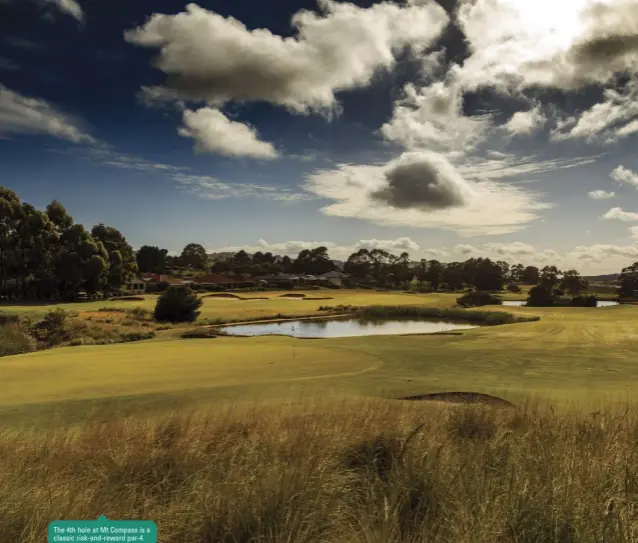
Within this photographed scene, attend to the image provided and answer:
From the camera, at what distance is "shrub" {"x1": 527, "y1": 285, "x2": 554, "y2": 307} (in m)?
71.1

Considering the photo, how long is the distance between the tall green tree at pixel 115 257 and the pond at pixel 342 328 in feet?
116

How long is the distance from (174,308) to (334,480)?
41322mm

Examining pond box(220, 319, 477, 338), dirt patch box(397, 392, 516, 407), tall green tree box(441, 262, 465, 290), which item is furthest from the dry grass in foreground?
tall green tree box(441, 262, 465, 290)

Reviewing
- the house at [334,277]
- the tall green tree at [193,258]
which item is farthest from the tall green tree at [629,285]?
the tall green tree at [193,258]

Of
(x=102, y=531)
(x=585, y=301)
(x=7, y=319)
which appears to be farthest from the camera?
(x=585, y=301)

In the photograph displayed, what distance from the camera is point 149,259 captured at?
114 meters

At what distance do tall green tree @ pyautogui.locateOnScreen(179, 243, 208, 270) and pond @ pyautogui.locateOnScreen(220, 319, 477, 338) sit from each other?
332 feet

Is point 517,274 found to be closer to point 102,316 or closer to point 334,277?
point 334,277

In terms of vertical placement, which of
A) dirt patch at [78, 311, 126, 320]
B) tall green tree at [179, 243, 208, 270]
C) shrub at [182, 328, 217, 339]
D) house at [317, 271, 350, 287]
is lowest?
shrub at [182, 328, 217, 339]

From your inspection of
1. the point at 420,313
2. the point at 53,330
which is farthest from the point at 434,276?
the point at 53,330

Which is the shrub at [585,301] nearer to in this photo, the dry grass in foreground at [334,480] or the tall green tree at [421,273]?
the tall green tree at [421,273]

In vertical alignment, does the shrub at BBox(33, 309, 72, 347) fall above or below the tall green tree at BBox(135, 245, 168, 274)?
below

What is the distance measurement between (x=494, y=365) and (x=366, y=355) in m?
5.01

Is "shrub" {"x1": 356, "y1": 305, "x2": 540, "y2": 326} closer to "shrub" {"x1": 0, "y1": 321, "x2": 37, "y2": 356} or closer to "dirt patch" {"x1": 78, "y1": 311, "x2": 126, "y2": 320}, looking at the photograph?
"dirt patch" {"x1": 78, "y1": 311, "x2": 126, "y2": 320}
